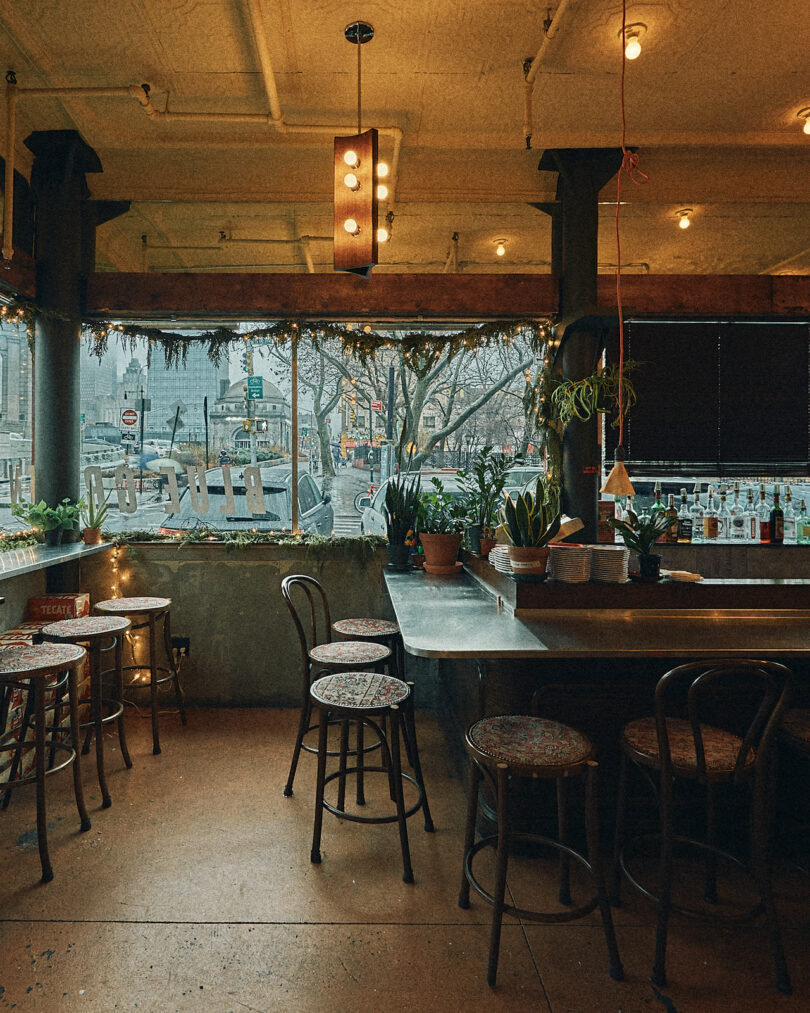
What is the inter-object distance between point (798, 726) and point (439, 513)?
2.52 metres

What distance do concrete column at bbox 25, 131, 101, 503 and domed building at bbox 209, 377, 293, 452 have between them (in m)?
0.96

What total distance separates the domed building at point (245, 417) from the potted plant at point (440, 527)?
3.79 feet

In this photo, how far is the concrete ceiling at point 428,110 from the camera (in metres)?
3.06

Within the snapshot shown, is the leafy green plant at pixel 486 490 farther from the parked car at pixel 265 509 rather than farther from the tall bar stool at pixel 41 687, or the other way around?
the tall bar stool at pixel 41 687

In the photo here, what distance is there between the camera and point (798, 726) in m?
2.29

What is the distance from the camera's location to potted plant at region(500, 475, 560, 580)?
3.01 m

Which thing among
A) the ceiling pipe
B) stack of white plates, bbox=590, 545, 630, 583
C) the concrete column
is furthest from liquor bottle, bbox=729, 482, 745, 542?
the concrete column

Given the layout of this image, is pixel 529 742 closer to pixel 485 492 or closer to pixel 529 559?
pixel 529 559

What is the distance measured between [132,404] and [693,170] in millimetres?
4289

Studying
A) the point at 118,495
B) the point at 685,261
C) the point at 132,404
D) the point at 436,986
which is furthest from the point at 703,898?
the point at 685,261

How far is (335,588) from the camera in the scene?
14.7 ft

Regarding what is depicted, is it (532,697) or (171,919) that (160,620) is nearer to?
(171,919)

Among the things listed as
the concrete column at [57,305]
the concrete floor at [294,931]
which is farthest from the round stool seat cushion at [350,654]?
the concrete column at [57,305]

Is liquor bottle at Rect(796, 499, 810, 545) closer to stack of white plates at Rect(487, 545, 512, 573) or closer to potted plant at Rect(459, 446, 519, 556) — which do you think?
potted plant at Rect(459, 446, 519, 556)
